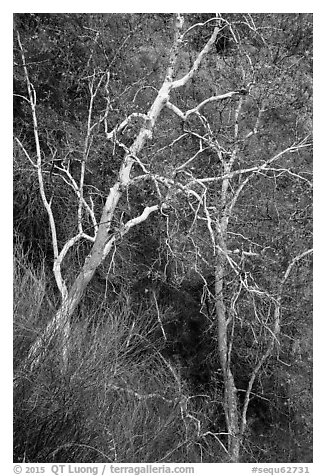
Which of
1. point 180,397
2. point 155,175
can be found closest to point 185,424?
point 180,397

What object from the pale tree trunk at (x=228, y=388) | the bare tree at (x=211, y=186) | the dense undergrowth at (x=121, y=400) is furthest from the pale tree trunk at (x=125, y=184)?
the pale tree trunk at (x=228, y=388)

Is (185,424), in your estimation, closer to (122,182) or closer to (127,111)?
(122,182)

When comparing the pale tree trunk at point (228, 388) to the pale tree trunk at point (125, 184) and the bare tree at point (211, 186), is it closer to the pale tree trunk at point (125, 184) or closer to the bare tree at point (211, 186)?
the bare tree at point (211, 186)

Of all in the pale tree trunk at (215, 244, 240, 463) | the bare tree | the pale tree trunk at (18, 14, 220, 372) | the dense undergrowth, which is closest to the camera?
the dense undergrowth

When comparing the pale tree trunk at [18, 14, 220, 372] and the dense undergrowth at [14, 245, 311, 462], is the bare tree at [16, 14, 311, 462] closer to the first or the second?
the pale tree trunk at [18, 14, 220, 372]

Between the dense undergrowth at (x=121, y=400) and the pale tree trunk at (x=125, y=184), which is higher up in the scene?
the pale tree trunk at (x=125, y=184)

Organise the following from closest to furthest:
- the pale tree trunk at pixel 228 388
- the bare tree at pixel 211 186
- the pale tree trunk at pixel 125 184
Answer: the bare tree at pixel 211 186 → the pale tree trunk at pixel 125 184 → the pale tree trunk at pixel 228 388

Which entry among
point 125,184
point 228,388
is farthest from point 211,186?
point 228,388

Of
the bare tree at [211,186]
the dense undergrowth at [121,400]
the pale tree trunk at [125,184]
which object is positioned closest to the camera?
the dense undergrowth at [121,400]

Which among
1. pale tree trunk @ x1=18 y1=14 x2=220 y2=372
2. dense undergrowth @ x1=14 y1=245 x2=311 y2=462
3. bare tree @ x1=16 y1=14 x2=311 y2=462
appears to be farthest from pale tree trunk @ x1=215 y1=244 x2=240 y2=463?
pale tree trunk @ x1=18 y1=14 x2=220 y2=372

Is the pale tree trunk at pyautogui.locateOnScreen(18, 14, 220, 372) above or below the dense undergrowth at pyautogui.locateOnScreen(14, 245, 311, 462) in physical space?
above

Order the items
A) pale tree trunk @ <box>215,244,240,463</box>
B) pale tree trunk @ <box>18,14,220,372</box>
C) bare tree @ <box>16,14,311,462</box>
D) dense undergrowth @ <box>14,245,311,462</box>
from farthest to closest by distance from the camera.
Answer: pale tree trunk @ <box>215,244,240,463</box> → pale tree trunk @ <box>18,14,220,372</box> → bare tree @ <box>16,14,311,462</box> → dense undergrowth @ <box>14,245,311,462</box>

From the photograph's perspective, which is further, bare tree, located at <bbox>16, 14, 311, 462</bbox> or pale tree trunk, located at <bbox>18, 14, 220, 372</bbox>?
pale tree trunk, located at <bbox>18, 14, 220, 372</bbox>

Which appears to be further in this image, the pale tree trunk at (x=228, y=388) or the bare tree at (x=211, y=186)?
the pale tree trunk at (x=228, y=388)
